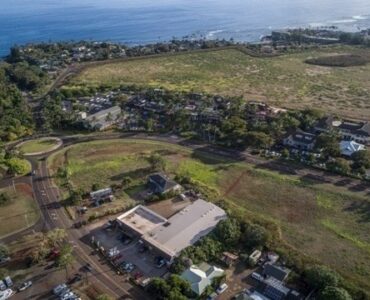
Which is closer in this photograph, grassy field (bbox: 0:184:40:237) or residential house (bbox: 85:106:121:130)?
grassy field (bbox: 0:184:40:237)

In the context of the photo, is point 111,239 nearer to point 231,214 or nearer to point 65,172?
point 231,214

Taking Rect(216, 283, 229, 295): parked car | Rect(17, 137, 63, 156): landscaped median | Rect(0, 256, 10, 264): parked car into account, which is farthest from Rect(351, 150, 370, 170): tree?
Rect(17, 137, 63, 156): landscaped median

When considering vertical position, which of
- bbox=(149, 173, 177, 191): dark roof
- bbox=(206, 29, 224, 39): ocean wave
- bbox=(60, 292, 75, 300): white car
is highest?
bbox=(206, 29, 224, 39): ocean wave

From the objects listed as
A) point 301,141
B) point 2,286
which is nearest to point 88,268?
point 2,286

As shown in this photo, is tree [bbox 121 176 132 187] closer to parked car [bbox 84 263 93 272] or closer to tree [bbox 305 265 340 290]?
parked car [bbox 84 263 93 272]

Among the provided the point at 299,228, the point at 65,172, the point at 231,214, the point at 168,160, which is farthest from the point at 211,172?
the point at 65,172
